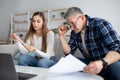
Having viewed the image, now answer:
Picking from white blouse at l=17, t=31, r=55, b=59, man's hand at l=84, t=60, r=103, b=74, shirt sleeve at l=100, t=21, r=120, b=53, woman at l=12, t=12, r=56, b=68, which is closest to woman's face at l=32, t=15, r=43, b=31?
woman at l=12, t=12, r=56, b=68

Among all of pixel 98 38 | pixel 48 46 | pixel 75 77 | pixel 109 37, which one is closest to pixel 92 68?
pixel 75 77

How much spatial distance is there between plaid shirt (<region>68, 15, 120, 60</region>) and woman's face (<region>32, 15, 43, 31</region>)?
2.04 feet

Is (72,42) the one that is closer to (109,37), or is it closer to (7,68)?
(109,37)

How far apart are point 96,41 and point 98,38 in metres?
0.03

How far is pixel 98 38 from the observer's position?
1.32 metres

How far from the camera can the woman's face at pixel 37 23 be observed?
6.61 ft

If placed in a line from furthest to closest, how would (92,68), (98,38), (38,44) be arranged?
(38,44) < (98,38) < (92,68)

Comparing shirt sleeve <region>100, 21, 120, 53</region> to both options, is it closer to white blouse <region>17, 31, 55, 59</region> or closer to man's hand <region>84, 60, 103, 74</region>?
man's hand <region>84, 60, 103, 74</region>

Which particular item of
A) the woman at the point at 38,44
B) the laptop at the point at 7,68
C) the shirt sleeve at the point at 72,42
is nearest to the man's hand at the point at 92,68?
the laptop at the point at 7,68

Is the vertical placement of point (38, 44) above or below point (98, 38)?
below

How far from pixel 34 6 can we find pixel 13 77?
14.4 ft

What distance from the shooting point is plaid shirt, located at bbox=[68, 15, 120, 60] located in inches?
45.9

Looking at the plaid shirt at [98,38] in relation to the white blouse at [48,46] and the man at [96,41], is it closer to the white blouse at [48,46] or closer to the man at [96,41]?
the man at [96,41]

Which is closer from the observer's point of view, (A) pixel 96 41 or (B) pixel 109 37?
(B) pixel 109 37
